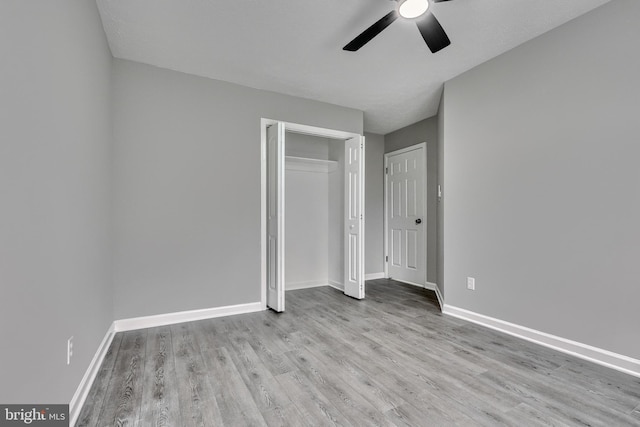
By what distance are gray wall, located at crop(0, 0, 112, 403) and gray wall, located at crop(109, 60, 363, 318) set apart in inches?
29.7

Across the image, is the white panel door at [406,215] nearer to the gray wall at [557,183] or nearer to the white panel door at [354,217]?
the white panel door at [354,217]

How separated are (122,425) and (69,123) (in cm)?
165

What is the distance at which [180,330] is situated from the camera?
299 cm

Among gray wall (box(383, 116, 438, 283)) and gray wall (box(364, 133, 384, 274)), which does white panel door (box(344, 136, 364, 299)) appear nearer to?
gray wall (box(364, 133, 384, 274))

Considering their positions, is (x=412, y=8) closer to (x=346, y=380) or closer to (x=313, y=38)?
(x=313, y=38)

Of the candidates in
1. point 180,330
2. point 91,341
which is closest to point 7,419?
point 91,341

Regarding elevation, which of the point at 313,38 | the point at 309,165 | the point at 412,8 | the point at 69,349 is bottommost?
Answer: the point at 69,349

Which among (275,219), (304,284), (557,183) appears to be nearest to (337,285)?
(304,284)

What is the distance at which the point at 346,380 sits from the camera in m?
2.07

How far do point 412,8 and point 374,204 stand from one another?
3.64 meters

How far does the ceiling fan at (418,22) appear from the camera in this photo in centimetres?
200

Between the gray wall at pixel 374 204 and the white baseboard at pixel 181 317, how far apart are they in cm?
247

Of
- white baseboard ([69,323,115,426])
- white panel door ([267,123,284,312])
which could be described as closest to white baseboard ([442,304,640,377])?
white panel door ([267,123,284,312])

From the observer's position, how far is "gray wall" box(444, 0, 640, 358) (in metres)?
2.19
